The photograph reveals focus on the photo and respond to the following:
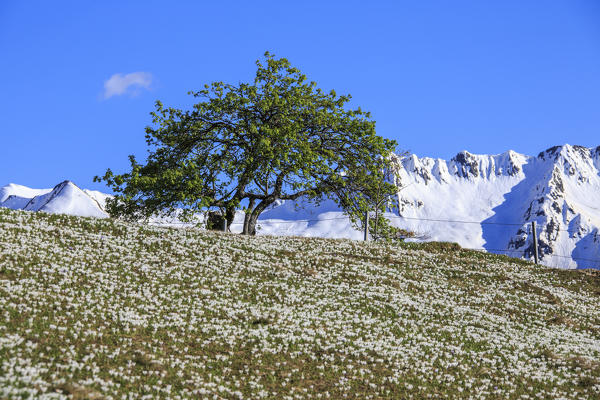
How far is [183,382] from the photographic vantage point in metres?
14.4

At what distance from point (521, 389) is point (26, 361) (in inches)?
584

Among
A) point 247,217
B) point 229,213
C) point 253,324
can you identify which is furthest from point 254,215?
point 253,324

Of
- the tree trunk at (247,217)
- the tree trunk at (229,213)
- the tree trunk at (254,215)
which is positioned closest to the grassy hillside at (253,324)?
the tree trunk at (247,217)

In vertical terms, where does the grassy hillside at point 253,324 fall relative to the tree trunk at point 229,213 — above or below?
below

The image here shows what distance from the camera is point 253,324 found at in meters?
20.1

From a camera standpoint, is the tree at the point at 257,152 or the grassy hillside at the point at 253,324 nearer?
the grassy hillside at the point at 253,324

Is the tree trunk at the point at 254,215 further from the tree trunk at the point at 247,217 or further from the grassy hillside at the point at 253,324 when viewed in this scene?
the grassy hillside at the point at 253,324

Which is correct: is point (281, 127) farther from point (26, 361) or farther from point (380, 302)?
point (26, 361)

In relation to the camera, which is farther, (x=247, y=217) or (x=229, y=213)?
(x=229, y=213)

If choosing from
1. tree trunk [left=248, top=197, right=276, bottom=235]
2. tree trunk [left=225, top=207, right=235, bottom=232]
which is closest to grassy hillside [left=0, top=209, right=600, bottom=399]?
tree trunk [left=248, top=197, right=276, bottom=235]

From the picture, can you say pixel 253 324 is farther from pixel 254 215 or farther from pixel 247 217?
pixel 254 215

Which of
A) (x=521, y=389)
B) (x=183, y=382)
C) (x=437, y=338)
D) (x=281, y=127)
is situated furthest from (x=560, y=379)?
(x=281, y=127)

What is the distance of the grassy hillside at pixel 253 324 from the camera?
14.7m

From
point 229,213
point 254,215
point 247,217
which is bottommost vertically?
point 247,217
